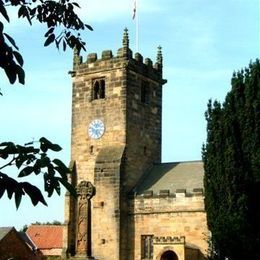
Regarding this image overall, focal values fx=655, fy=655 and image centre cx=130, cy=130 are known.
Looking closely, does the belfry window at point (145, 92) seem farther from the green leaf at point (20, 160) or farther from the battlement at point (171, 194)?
the green leaf at point (20, 160)

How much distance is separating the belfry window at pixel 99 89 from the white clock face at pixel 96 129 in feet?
4.96

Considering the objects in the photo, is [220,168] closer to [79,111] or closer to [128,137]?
[128,137]

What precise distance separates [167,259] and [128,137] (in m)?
7.09

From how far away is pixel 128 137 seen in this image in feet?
118

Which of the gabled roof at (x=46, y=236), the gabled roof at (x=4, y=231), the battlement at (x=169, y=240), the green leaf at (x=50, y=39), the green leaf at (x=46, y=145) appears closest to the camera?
the green leaf at (x=46, y=145)

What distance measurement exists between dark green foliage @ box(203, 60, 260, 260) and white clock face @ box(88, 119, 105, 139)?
11700 mm

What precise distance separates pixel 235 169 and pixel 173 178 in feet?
37.8

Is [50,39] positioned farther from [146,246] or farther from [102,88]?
[102,88]

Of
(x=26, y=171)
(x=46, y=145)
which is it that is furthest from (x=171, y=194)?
(x=26, y=171)

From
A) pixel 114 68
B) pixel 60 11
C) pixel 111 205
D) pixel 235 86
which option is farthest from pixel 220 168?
pixel 60 11

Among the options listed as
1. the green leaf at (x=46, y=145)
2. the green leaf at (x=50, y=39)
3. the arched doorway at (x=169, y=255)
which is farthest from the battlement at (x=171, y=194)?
the green leaf at (x=46, y=145)

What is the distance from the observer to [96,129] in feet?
121

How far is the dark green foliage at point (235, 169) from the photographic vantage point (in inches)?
891

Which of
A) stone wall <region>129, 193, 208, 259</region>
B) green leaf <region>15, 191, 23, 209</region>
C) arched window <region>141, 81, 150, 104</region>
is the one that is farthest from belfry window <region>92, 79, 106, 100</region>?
green leaf <region>15, 191, 23, 209</region>
